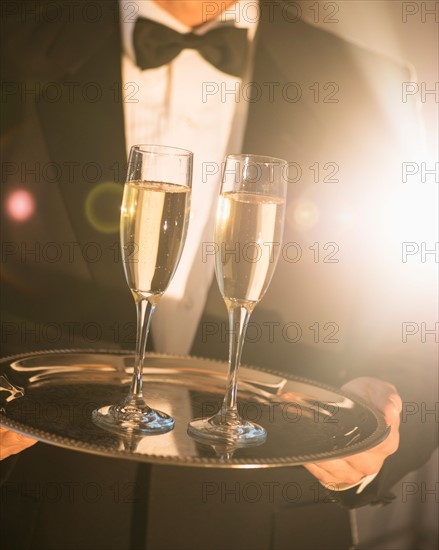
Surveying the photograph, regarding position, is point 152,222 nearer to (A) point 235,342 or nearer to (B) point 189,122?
(A) point 235,342

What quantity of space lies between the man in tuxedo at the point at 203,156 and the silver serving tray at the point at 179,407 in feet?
2.78

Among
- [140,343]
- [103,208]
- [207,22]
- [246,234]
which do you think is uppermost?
[207,22]

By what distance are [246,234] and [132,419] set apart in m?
0.37

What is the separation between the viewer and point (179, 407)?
4.54 feet

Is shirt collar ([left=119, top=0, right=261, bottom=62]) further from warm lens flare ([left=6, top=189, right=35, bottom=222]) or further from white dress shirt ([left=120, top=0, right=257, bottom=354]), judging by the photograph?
warm lens flare ([left=6, top=189, right=35, bottom=222])

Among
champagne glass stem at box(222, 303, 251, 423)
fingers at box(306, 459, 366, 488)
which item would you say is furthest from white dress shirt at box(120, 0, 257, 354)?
fingers at box(306, 459, 366, 488)

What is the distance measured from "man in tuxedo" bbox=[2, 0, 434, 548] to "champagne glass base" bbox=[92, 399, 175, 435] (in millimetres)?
1209

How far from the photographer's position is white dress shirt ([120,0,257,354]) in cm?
264

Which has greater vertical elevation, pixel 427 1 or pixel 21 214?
pixel 427 1

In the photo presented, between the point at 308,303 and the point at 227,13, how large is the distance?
1.13 meters

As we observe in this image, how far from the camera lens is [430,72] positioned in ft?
8.58

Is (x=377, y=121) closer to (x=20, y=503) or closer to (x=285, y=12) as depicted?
(x=285, y=12)

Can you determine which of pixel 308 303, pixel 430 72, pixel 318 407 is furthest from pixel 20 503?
pixel 430 72

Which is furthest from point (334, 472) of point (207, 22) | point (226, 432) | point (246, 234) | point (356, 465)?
point (207, 22)
